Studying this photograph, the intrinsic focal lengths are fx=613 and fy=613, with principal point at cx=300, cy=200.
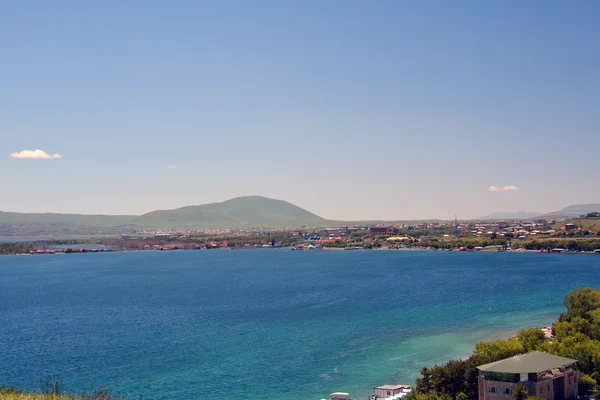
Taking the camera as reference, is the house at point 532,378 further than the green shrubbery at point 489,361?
No

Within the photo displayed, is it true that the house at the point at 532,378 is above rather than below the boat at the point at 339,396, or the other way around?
above

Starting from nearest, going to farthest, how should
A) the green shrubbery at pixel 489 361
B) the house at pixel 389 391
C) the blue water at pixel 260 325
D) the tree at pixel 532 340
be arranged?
1. the green shrubbery at pixel 489 361
2. the house at pixel 389 391
3. the tree at pixel 532 340
4. the blue water at pixel 260 325

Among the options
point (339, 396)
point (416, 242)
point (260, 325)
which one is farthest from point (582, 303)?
point (416, 242)

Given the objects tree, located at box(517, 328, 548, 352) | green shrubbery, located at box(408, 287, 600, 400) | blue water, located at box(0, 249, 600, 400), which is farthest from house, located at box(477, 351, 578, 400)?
blue water, located at box(0, 249, 600, 400)

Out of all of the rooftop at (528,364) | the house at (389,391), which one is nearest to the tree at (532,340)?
the rooftop at (528,364)

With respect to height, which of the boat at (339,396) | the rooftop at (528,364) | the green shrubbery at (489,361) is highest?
the rooftop at (528,364)

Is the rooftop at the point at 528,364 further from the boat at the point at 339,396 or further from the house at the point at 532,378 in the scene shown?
the boat at the point at 339,396

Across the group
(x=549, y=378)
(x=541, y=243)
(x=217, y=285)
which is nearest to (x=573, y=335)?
(x=549, y=378)

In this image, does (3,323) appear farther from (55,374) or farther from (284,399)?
(284,399)
